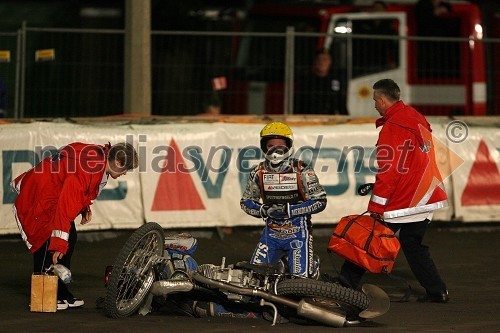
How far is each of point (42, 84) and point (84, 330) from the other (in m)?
8.65

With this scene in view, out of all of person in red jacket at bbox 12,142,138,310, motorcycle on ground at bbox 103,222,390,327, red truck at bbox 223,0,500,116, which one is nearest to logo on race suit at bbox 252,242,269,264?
motorcycle on ground at bbox 103,222,390,327

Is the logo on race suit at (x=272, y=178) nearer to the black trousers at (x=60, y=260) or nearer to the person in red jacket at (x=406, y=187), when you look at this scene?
the person in red jacket at (x=406, y=187)

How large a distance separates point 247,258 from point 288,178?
125 inches

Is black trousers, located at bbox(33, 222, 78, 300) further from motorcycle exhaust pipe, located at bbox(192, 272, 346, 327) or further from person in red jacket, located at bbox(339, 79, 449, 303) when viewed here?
person in red jacket, located at bbox(339, 79, 449, 303)

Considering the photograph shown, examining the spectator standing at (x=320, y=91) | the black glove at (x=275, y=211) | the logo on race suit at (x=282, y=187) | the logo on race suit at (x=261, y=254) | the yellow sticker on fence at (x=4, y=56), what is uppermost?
the yellow sticker on fence at (x=4, y=56)

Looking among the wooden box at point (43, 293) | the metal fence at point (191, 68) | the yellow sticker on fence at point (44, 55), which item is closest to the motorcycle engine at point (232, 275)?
the wooden box at point (43, 293)

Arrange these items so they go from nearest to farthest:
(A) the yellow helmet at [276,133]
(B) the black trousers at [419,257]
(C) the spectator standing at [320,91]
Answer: (A) the yellow helmet at [276,133]
(B) the black trousers at [419,257]
(C) the spectator standing at [320,91]

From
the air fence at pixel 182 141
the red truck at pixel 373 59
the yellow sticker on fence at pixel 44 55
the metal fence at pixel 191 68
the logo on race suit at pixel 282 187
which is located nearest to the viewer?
the logo on race suit at pixel 282 187

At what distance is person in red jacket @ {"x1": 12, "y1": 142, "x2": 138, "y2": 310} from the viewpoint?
948 cm

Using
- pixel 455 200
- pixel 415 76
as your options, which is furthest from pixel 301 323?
pixel 415 76

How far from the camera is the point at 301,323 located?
9.38m

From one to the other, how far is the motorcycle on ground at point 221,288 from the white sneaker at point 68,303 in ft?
2.52

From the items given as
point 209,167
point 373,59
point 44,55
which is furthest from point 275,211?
point 373,59

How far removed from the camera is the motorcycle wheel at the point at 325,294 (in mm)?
9062
